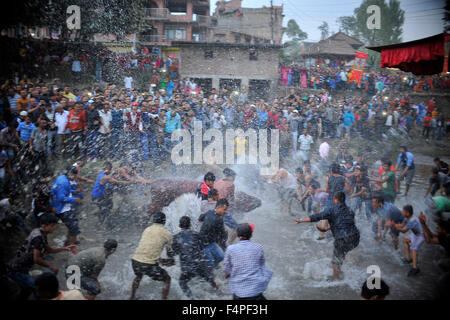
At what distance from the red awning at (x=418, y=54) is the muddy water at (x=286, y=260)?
3.41m

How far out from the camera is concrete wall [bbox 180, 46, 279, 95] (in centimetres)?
2083

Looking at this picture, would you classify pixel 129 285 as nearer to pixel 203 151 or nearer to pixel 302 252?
pixel 302 252

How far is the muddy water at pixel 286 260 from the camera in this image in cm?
504

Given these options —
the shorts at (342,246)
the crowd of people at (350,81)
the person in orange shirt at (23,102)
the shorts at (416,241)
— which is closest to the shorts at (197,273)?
the shorts at (342,246)

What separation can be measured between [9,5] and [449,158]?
659 inches

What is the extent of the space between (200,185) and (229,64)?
16.0 m

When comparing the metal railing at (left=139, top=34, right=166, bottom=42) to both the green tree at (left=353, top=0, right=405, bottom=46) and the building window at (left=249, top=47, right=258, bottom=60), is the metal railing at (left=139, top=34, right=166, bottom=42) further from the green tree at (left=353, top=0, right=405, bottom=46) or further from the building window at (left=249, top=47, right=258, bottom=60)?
the green tree at (left=353, top=0, right=405, bottom=46)

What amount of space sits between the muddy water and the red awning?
341cm

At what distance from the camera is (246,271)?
388 centimetres

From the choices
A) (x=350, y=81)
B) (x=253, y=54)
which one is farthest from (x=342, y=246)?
(x=253, y=54)

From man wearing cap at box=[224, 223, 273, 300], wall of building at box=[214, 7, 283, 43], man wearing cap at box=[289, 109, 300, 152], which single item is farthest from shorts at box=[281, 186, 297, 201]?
wall of building at box=[214, 7, 283, 43]

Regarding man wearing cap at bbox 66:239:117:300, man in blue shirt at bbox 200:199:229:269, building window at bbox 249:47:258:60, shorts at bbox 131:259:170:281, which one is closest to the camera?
man wearing cap at bbox 66:239:117:300

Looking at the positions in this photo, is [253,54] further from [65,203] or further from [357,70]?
[65,203]
